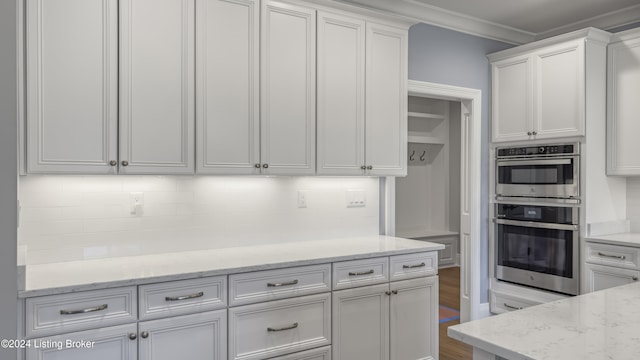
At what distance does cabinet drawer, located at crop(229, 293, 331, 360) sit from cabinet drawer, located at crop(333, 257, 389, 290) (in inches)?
4.9

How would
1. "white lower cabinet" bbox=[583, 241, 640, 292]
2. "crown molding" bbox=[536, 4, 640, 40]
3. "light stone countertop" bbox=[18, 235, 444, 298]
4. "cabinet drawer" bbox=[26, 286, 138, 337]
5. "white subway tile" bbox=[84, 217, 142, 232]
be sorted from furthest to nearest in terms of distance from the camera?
"crown molding" bbox=[536, 4, 640, 40], "white lower cabinet" bbox=[583, 241, 640, 292], "white subway tile" bbox=[84, 217, 142, 232], "light stone countertop" bbox=[18, 235, 444, 298], "cabinet drawer" bbox=[26, 286, 138, 337]

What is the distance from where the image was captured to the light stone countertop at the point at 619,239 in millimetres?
3413

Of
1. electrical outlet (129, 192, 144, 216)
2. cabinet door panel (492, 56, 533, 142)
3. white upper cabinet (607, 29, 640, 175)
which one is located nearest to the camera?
electrical outlet (129, 192, 144, 216)

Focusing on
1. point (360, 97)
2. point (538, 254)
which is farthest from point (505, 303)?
point (360, 97)

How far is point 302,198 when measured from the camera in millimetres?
3307

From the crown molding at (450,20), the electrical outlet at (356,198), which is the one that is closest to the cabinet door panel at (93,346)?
Result: the electrical outlet at (356,198)

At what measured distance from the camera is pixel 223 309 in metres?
2.39

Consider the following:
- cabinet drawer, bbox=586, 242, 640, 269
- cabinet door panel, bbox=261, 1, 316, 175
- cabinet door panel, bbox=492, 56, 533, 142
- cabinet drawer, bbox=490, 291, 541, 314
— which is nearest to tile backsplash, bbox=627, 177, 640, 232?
cabinet drawer, bbox=586, 242, 640, 269

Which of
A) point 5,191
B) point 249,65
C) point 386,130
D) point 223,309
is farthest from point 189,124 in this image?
point 386,130

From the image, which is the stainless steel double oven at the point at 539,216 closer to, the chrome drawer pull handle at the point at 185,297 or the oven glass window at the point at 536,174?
the oven glass window at the point at 536,174

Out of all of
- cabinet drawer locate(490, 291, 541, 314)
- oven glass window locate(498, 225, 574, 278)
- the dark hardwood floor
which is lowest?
the dark hardwood floor

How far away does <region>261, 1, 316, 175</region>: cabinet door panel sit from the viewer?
9.24 ft

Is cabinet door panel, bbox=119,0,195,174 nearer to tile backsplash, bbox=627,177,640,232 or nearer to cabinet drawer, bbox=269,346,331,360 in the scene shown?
cabinet drawer, bbox=269,346,331,360

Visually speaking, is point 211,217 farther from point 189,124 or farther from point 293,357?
point 293,357
